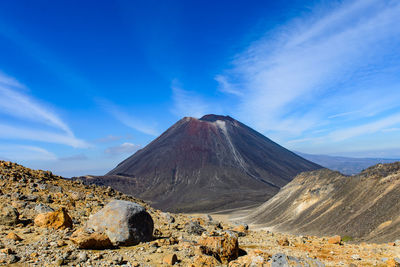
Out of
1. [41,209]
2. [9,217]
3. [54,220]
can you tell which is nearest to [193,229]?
[54,220]

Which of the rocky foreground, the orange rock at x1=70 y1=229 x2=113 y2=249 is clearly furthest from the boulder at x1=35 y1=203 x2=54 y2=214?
the orange rock at x1=70 y1=229 x2=113 y2=249

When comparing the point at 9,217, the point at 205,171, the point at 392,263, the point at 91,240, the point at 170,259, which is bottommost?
the point at 392,263

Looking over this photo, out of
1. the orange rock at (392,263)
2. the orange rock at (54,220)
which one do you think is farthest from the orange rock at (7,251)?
the orange rock at (392,263)

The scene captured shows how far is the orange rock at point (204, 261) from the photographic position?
7.24m

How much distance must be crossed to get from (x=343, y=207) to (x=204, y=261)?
127 feet

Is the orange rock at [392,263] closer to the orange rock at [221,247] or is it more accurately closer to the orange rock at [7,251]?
the orange rock at [221,247]

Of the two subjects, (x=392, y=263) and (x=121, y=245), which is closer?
(x=121, y=245)

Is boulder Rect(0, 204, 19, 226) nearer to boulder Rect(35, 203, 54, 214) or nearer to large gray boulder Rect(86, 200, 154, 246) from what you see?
boulder Rect(35, 203, 54, 214)

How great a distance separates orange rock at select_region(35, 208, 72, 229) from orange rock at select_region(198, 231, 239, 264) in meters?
4.85

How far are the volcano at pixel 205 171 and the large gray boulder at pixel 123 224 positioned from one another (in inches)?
3070

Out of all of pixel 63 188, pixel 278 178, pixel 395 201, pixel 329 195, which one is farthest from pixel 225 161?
pixel 63 188

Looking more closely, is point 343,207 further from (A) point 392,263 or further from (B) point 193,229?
(B) point 193,229

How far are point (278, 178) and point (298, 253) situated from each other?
13119 cm

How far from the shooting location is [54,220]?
29.7ft
